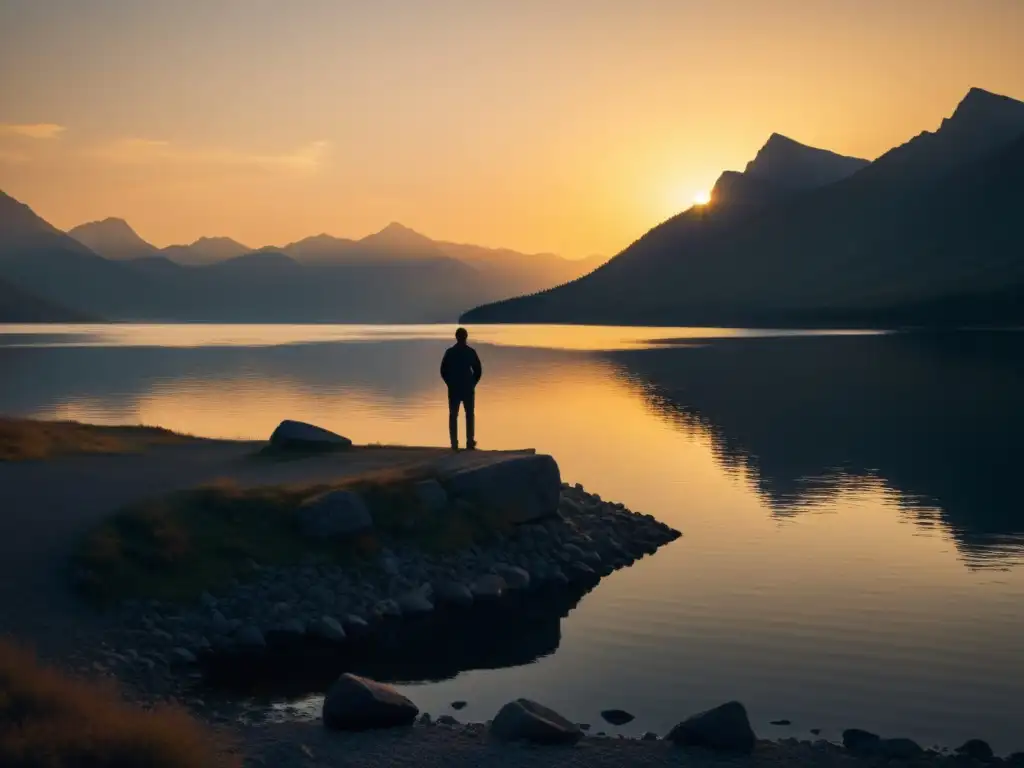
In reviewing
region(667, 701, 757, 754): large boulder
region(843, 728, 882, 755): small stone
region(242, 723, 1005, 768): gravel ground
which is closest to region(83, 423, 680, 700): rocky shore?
region(242, 723, 1005, 768): gravel ground

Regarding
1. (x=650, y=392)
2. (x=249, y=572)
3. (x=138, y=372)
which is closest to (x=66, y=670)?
(x=249, y=572)

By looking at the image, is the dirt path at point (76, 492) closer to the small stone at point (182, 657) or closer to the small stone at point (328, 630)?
the small stone at point (182, 657)

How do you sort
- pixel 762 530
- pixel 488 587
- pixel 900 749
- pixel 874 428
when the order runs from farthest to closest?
pixel 874 428
pixel 762 530
pixel 488 587
pixel 900 749

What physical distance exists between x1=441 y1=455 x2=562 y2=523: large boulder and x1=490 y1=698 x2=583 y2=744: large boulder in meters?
12.6

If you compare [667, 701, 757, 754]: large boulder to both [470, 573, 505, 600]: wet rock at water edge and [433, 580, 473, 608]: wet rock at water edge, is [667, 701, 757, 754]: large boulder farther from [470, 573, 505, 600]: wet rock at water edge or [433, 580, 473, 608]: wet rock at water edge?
[470, 573, 505, 600]: wet rock at water edge

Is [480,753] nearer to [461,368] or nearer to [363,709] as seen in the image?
[363,709]

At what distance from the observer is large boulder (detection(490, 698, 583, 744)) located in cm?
1541

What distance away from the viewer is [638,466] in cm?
4700

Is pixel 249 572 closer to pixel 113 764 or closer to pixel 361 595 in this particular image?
pixel 361 595

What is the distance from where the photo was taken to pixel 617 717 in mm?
17031

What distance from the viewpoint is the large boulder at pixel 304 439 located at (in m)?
35.2

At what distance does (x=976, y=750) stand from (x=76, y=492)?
21358 millimetres

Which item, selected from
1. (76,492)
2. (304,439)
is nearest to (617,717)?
(76,492)

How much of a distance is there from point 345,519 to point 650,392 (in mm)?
63094
